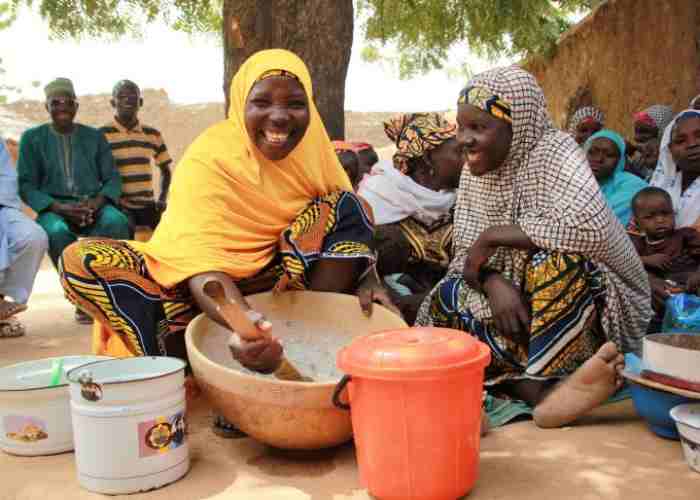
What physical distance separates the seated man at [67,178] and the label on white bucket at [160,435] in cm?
314

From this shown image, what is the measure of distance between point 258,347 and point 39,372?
3.16ft

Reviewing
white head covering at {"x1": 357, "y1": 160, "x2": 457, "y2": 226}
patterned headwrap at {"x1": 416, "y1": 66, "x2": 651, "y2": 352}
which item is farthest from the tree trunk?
patterned headwrap at {"x1": 416, "y1": 66, "x2": 651, "y2": 352}

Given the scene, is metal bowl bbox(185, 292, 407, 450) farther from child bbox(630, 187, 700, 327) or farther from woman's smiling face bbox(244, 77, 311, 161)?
child bbox(630, 187, 700, 327)

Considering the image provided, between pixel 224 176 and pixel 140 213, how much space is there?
11.6 feet

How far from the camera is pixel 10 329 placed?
4828 mm

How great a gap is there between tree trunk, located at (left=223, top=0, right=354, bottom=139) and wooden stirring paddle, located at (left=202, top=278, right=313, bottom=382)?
2.31m

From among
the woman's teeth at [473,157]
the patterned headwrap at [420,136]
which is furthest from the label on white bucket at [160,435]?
the patterned headwrap at [420,136]

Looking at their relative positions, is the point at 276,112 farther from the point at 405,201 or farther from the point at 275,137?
the point at 405,201

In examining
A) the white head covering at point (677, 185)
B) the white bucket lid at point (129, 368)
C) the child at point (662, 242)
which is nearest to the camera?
the white bucket lid at point (129, 368)

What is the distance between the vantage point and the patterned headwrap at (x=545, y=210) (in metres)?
2.64

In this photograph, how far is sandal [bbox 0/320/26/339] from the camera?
4805 millimetres

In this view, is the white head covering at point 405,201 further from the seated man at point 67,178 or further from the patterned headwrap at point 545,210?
the seated man at point 67,178

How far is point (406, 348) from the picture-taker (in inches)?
77.5

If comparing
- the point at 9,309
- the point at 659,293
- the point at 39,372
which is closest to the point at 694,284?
the point at 659,293
